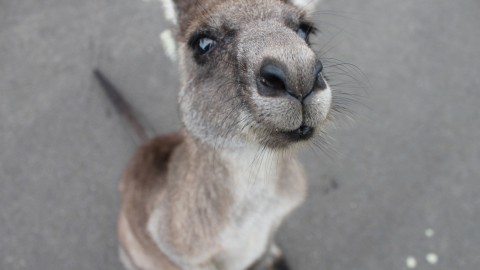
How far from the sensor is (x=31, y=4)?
3203 mm

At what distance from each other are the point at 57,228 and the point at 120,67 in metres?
1.10

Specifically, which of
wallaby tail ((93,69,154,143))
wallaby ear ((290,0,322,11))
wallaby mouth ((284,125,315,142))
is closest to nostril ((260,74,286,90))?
wallaby mouth ((284,125,315,142))

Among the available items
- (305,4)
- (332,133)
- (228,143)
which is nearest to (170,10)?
(305,4)

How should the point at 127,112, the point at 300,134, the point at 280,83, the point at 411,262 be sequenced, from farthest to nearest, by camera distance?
the point at 127,112, the point at 411,262, the point at 300,134, the point at 280,83

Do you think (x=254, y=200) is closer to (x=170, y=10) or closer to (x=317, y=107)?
(x=317, y=107)

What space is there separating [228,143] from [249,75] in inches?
13.5

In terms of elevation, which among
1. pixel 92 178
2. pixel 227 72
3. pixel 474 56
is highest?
pixel 227 72

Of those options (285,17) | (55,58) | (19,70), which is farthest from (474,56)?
(19,70)

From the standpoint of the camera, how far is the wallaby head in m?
1.12

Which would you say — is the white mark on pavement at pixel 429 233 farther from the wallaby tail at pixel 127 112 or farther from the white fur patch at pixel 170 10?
the white fur patch at pixel 170 10

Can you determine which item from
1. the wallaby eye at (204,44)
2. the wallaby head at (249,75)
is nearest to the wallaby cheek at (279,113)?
the wallaby head at (249,75)

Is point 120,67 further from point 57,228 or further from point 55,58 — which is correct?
point 57,228

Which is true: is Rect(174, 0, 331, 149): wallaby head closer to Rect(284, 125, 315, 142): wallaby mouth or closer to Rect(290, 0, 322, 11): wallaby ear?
Rect(284, 125, 315, 142): wallaby mouth

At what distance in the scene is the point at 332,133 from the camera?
272 cm
